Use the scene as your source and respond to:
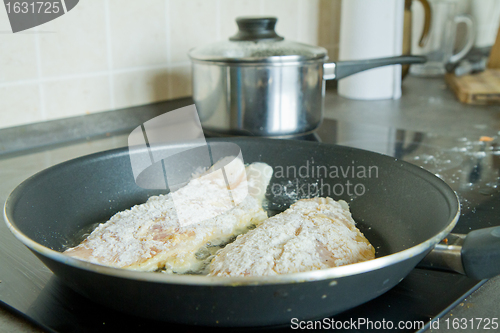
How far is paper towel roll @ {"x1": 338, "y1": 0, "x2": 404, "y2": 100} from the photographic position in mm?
1480

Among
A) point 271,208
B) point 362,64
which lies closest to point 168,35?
point 362,64

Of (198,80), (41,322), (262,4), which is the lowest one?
(41,322)

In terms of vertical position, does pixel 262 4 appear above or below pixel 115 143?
above

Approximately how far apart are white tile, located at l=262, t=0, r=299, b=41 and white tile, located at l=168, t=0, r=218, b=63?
0.23m

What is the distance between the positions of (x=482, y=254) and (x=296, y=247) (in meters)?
0.21

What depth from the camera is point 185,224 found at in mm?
697

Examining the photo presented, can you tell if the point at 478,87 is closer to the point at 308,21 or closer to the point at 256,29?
the point at 308,21

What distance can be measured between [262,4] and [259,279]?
1.25m

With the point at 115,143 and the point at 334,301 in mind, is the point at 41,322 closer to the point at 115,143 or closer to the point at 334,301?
the point at 334,301

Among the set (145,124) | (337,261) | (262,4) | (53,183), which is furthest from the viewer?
(262,4)

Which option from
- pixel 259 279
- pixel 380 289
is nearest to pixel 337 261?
pixel 380 289

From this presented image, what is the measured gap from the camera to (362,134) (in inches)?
46.9

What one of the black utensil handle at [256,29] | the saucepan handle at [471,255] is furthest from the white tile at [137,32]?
the saucepan handle at [471,255]

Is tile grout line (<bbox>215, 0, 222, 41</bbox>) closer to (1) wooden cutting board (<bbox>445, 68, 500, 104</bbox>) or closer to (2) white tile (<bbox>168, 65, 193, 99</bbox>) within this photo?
(2) white tile (<bbox>168, 65, 193, 99</bbox>)
